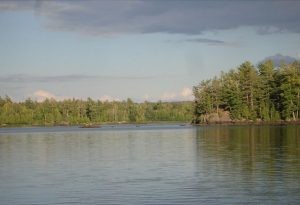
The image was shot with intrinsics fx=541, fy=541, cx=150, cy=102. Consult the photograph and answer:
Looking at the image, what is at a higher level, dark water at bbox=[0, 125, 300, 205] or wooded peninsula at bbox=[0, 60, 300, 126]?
wooded peninsula at bbox=[0, 60, 300, 126]

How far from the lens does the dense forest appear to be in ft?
485

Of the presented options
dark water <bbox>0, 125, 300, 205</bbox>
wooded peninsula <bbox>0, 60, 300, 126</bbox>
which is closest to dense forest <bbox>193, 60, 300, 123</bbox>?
wooded peninsula <bbox>0, 60, 300, 126</bbox>

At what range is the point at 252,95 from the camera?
162 meters

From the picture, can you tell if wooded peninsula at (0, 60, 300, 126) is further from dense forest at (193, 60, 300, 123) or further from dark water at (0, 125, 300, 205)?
dark water at (0, 125, 300, 205)

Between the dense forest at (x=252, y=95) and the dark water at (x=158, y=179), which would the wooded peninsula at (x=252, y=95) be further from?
the dark water at (x=158, y=179)

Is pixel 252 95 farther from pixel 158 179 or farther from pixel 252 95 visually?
pixel 158 179

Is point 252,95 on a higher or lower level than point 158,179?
higher

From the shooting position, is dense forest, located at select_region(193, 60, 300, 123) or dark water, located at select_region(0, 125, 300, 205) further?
dense forest, located at select_region(193, 60, 300, 123)

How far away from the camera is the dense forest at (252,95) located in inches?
5822

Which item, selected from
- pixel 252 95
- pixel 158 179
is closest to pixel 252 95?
pixel 252 95

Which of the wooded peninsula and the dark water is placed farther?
the wooded peninsula

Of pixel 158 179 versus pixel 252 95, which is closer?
pixel 158 179

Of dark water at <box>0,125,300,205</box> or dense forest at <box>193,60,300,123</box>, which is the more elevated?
dense forest at <box>193,60,300,123</box>

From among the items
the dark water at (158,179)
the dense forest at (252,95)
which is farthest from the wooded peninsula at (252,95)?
the dark water at (158,179)
